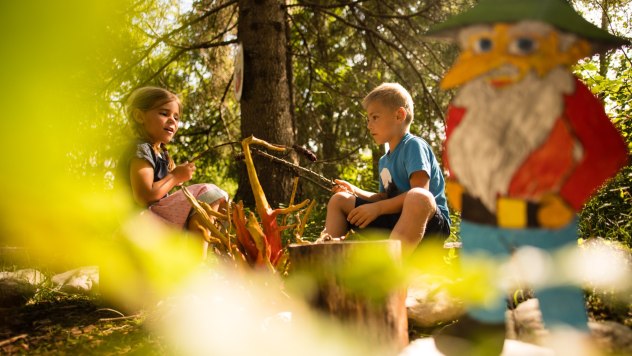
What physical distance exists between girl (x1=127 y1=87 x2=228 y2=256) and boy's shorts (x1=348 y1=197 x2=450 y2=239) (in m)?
0.84

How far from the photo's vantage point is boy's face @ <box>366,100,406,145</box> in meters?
2.46

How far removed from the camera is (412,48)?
5617 millimetres

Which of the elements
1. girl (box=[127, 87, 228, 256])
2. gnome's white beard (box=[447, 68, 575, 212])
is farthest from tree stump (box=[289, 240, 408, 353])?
girl (box=[127, 87, 228, 256])

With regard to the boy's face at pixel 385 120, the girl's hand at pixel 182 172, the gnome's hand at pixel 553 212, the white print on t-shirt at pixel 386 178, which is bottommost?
the gnome's hand at pixel 553 212

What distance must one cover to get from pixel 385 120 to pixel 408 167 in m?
0.30

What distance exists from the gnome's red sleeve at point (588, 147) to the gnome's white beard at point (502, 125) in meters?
0.05

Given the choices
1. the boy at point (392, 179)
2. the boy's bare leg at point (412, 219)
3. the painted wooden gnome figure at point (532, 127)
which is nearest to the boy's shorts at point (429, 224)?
the boy at point (392, 179)

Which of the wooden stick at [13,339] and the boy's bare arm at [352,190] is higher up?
the boy's bare arm at [352,190]

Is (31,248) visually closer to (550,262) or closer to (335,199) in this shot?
(550,262)

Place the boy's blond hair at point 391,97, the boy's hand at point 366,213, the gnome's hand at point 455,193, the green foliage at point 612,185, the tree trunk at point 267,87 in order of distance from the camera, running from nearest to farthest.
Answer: the gnome's hand at point 455,193
the boy's hand at point 366,213
the boy's blond hair at point 391,97
the green foliage at point 612,185
the tree trunk at point 267,87

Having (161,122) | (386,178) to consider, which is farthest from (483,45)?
(161,122)

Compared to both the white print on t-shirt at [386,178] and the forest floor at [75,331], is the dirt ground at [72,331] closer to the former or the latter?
the forest floor at [75,331]

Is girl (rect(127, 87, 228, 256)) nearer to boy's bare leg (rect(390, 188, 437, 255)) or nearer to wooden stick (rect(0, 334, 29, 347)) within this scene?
wooden stick (rect(0, 334, 29, 347))

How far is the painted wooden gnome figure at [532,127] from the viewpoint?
1.21 m
